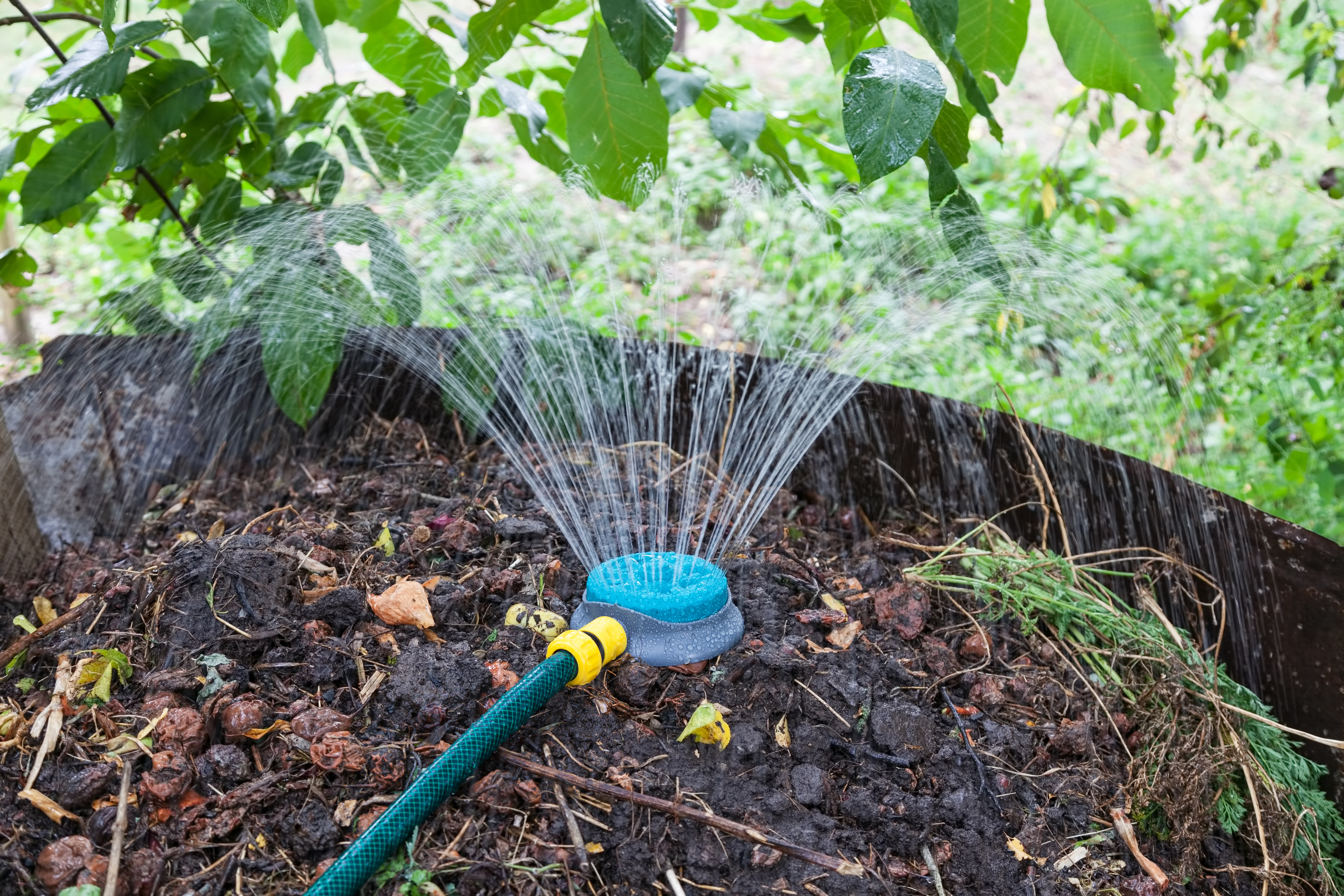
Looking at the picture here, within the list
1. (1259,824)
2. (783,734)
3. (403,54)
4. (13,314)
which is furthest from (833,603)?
(13,314)

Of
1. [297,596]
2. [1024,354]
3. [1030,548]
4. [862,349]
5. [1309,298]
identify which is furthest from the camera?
[1024,354]

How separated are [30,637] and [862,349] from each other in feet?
6.59

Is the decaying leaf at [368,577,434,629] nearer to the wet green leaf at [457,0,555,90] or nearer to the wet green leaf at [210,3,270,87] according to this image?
the wet green leaf at [457,0,555,90]

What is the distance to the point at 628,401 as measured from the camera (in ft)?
8.02

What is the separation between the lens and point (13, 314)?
282 cm

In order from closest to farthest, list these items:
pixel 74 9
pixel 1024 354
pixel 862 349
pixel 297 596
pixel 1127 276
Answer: pixel 297 596 < pixel 74 9 < pixel 862 349 < pixel 1024 354 < pixel 1127 276

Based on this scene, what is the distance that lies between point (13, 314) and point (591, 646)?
2.27 m

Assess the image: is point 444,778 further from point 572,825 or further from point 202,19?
point 202,19

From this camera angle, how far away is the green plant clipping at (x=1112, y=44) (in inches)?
53.9

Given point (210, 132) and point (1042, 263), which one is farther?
point (1042, 263)

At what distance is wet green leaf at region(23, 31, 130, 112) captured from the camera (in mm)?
1744

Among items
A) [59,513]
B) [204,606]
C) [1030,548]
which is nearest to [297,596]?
[204,606]

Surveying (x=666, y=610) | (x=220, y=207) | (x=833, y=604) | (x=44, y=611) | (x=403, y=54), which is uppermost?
(x=403, y=54)

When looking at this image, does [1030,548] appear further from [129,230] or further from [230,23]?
[129,230]
